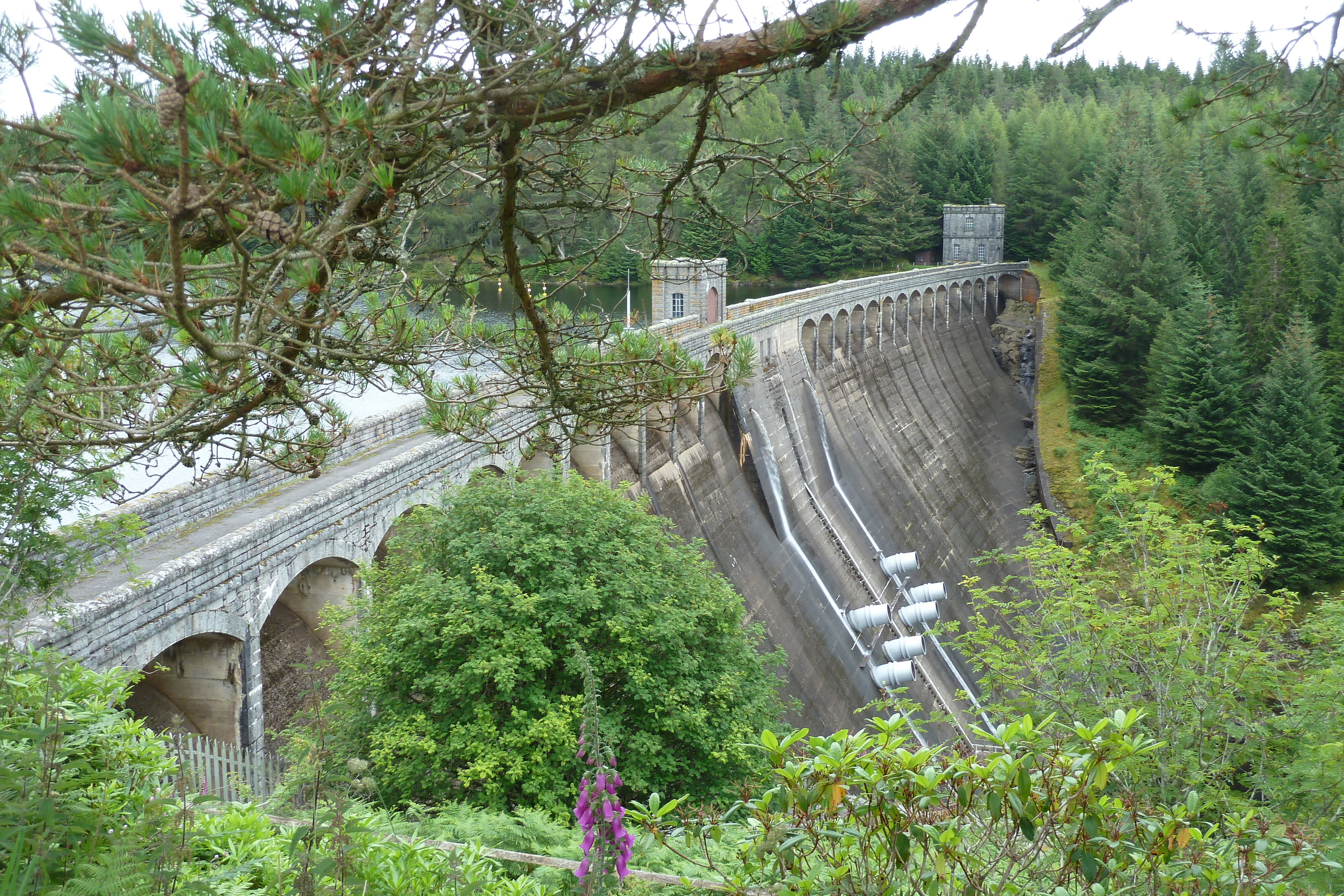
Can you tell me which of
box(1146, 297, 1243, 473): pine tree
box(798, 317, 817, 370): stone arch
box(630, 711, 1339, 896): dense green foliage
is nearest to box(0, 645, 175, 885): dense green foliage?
box(630, 711, 1339, 896): dense green foliage

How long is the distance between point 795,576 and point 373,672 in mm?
15709

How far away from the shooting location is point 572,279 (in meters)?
6.06

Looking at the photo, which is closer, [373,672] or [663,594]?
[373,672]

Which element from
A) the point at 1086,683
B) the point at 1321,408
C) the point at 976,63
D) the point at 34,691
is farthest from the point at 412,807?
the point at 976,63

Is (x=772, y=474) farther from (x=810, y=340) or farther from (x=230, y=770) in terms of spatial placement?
(x=230, y=770)

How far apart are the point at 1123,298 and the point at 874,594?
883 inches

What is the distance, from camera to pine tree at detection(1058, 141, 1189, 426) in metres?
42.2

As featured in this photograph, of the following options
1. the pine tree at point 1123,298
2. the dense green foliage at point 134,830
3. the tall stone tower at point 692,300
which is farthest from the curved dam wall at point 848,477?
the dense green foliage at point 134,830

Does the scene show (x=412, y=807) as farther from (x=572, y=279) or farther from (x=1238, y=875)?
(x=1238, y=875)

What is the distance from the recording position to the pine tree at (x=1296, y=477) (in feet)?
99.7

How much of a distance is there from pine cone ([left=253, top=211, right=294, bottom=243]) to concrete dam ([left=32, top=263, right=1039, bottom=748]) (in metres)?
2.85

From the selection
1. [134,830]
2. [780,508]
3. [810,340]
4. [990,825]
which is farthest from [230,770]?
[810,340]

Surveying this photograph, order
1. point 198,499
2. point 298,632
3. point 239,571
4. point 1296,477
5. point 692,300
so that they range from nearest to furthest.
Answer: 1. point 239,571
2. point 198,499
3. point 298,632
4. point 692,300
5. point 1296,477

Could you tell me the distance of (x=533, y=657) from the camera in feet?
36.0
